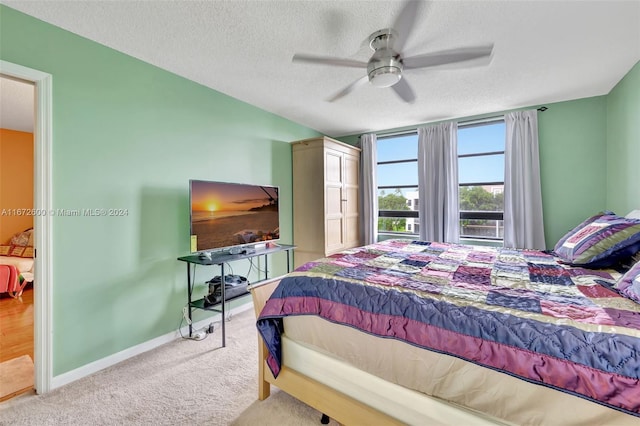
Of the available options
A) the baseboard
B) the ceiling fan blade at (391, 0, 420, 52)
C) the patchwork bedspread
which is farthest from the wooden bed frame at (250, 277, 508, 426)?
the ceiling fan blade at (391, 0, 420, 52)

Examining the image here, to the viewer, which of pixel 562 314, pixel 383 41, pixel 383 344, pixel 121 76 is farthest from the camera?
pixel 121 76

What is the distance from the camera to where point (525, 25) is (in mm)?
1961

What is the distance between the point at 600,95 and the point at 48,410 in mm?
5859

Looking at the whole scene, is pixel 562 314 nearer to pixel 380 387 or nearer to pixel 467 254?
pixel 380 387

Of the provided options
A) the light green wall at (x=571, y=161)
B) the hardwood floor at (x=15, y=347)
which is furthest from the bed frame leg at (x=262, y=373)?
the light green wall at (x=571, y=161)

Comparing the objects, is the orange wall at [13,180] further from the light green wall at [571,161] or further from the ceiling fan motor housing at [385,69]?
the light green wall at [571,161]

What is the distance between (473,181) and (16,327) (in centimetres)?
584


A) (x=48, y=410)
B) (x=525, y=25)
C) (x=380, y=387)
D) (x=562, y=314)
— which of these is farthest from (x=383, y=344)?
(x=525, y=25)

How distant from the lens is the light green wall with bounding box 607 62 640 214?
2555mm

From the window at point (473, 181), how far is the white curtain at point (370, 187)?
40 cm

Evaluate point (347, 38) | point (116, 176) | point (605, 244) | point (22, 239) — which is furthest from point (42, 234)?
point (605, 244)

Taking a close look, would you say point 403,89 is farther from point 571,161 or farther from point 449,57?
point 571,161

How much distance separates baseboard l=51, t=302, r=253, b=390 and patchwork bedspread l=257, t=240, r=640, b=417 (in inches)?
57.7

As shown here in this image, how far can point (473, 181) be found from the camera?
4.12 m
